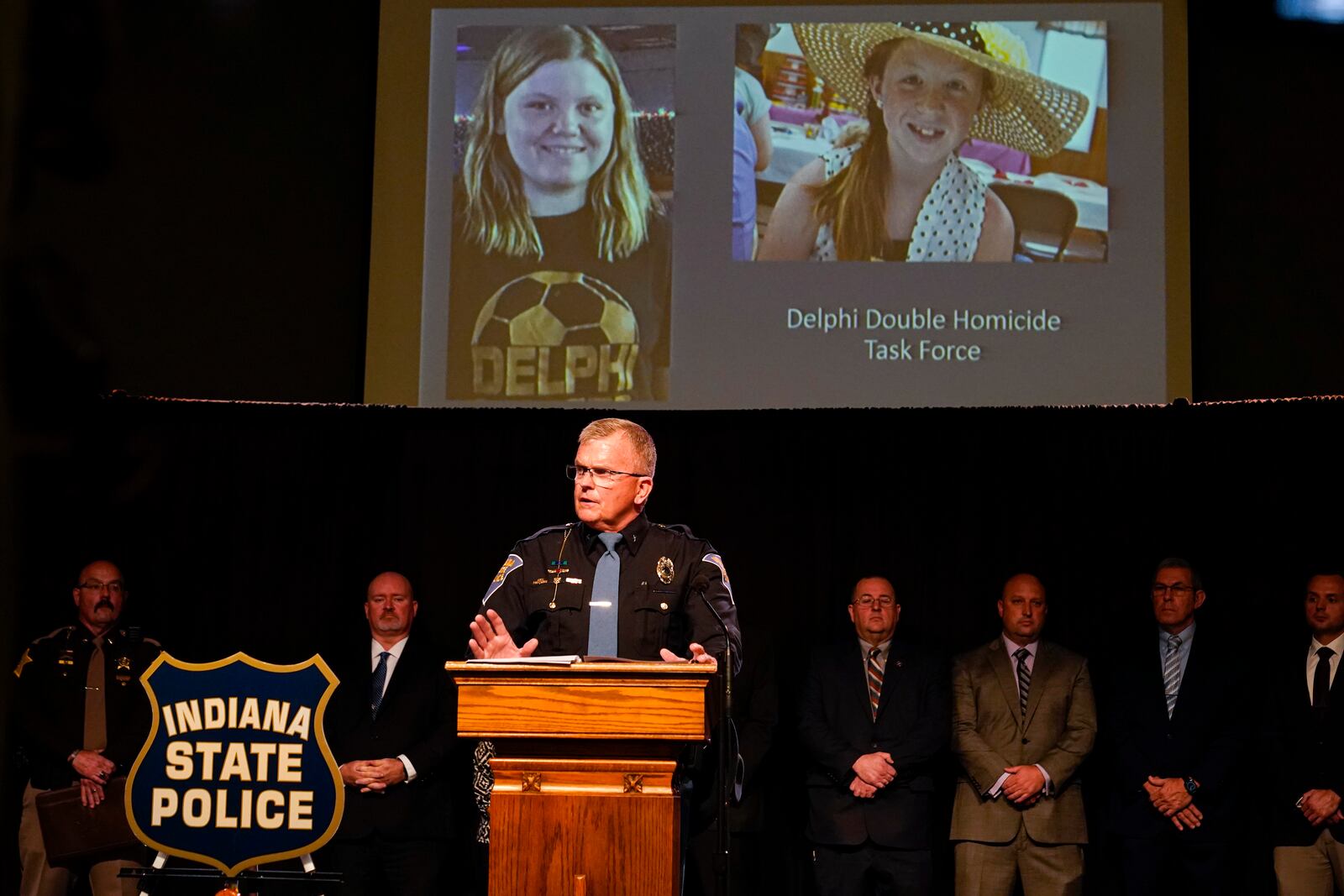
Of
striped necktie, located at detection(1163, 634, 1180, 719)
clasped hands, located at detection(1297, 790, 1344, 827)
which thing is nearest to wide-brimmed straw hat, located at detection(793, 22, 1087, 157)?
striped necktie, located at detection(1163, 634, 1180, 719)

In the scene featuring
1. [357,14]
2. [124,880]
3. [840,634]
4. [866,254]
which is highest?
[357,14]

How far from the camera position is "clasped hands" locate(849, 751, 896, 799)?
5.77m

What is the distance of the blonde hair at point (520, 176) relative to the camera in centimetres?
650

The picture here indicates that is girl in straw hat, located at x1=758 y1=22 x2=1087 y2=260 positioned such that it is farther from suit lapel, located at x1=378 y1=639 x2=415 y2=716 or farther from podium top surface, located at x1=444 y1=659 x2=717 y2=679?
podium top surface, located at x1=444 y1=659 x2=717 y2=679

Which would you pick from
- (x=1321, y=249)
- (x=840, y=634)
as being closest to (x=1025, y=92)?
(x=1321, y=249)

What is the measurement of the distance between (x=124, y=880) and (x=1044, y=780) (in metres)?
3.46

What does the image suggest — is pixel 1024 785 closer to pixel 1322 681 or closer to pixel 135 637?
pixel 1322 681

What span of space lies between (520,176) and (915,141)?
5.33 ft

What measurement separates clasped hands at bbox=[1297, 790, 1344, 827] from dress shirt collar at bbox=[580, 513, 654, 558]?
3.05m

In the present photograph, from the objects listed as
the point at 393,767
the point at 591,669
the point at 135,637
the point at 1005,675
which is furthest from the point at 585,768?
the point at 135,637

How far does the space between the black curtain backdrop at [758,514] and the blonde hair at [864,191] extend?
2.34 ft

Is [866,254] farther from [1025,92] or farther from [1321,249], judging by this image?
[1321,249]

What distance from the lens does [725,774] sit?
3375 mm

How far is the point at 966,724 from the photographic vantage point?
5.93 meters
